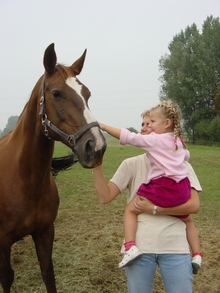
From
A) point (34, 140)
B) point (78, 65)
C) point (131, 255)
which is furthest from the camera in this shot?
point (78, 65)

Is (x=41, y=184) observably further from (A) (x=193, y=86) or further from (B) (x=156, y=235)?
(A) (x=193, y=86)

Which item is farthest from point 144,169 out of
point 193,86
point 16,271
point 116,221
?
point 193,86

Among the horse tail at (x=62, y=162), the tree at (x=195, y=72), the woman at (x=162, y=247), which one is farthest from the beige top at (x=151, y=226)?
the tree at (x=195, y=72)

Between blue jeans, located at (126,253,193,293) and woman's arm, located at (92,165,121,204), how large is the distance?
47 cm

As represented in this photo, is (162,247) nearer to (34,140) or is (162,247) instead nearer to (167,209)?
(167,209)

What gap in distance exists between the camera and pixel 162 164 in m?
1.92

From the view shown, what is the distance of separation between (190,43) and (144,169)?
32.8 m

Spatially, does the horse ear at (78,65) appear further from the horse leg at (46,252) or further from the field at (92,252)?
the field at (92,252)

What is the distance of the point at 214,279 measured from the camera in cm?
333

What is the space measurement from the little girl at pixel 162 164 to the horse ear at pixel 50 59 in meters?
0.62

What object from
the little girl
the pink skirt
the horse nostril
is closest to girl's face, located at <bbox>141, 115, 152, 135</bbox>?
the little girl

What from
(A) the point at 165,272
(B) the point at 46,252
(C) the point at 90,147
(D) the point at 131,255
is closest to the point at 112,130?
(C) the point at 90,147

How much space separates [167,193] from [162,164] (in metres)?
0.19

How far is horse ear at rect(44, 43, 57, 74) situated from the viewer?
2102 millimetres
